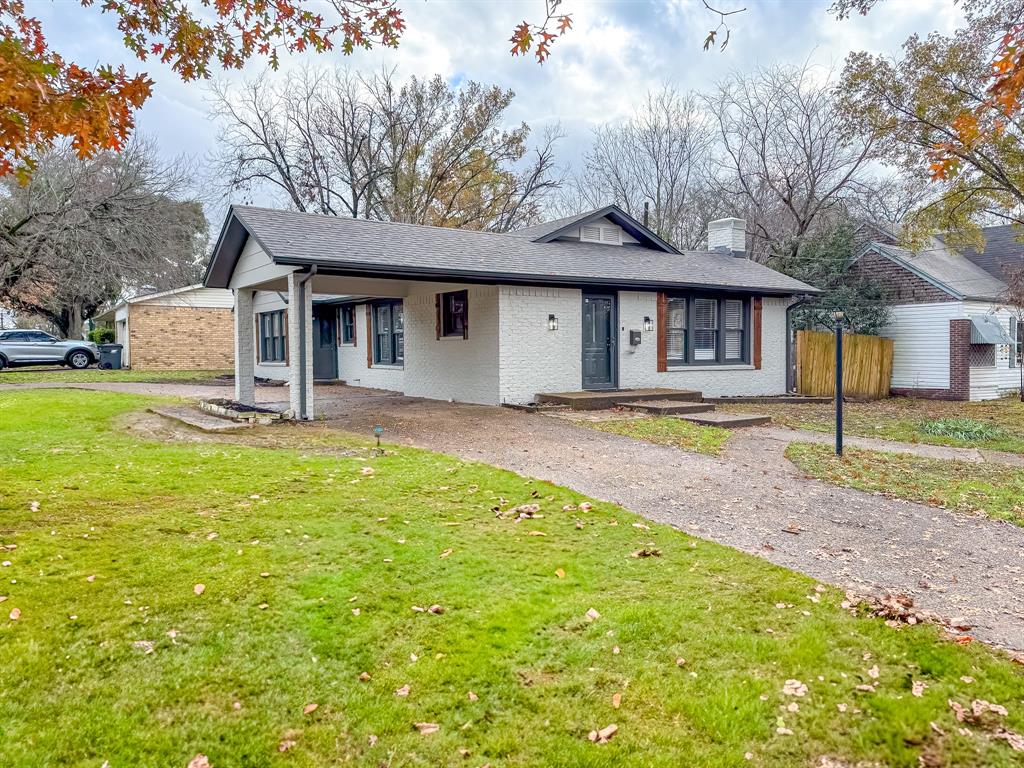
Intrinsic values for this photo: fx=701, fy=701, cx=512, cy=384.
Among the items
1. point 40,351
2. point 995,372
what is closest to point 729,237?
point 995,372

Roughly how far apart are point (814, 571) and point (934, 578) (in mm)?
712

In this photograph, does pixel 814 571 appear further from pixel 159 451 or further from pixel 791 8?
pixel 159 451

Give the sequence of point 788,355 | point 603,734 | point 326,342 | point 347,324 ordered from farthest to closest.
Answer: point 326,342, point 347,324, point 788,355, point 603,734

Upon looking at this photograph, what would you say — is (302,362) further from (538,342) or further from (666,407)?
(666,407)

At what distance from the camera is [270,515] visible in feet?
17.5

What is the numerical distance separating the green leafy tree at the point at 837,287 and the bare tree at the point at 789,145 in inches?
78.4

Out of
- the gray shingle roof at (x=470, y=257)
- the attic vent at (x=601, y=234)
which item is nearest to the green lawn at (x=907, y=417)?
the gray shingle roof at (x=470, y=257)

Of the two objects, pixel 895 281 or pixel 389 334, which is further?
pixel 895 281

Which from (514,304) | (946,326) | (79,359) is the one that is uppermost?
(514,304)

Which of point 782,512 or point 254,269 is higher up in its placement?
point 254,269

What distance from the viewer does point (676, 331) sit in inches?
616

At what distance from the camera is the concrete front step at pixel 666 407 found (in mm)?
12508

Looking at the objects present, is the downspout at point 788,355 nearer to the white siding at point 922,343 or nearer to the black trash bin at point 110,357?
the white siding at point 922,343

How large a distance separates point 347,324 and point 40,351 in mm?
13300
